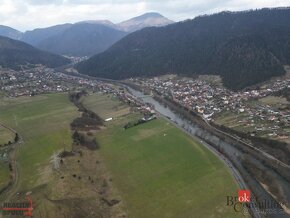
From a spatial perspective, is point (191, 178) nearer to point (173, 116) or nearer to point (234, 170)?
point (234, 170)

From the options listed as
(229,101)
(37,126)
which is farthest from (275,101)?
(37,126)

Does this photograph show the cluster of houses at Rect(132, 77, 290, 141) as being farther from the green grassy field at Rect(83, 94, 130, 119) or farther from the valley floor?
the green grassy field at Rect(83, 94, 130, 119)

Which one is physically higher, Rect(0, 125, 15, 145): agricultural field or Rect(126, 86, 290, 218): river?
Rect(0, 125, 15, 145): agricultural field

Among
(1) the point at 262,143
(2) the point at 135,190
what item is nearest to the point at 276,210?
(2) the point at 135,190

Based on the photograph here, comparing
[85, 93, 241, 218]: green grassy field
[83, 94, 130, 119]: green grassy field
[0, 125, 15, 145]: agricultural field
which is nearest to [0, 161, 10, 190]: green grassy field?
[0, 125, 15, 145]: agricultural field

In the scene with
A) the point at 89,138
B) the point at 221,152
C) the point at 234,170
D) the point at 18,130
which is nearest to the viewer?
the point at 234,170
